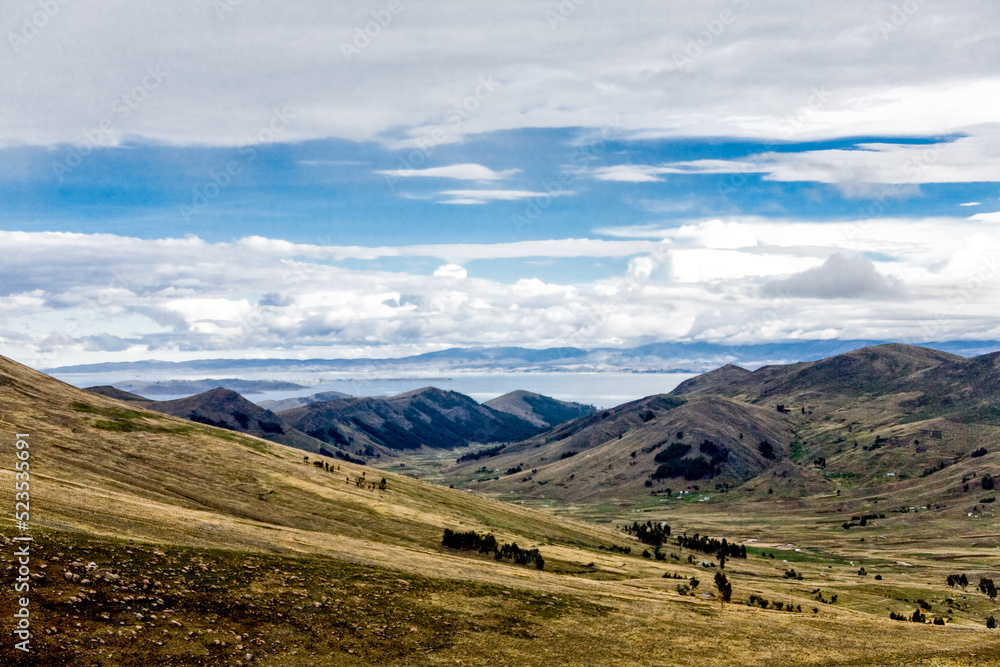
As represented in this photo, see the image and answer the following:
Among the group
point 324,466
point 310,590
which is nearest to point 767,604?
point 310,590

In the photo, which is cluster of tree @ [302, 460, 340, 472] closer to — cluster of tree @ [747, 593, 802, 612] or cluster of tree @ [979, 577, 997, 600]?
cluster of tree @ [747, 593, 802, 612]

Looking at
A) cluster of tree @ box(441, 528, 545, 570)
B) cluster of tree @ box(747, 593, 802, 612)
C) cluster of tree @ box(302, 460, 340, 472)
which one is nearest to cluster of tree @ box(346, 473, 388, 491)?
cluster of tree @ box(302, 460, 340, 472)

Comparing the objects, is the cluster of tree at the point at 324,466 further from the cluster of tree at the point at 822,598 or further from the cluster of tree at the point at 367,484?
the cluster of tree at the point at 822,598

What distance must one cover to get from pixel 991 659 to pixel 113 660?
51.4 meters

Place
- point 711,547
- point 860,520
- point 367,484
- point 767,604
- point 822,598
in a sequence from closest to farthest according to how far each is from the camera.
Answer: point 767,604
point 822,598
point 367,484
point 711,547
point 860,520

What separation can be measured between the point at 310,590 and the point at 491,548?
38.5 metres

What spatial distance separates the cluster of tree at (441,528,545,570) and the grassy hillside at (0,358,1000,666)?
1.67 meters

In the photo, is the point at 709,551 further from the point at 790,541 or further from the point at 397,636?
the point at 397,636

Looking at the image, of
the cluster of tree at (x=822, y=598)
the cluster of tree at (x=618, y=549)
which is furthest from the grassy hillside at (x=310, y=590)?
the cluster of tree at (x=618, y=549)

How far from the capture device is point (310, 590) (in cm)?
4312

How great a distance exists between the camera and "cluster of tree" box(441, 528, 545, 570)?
7619 cm

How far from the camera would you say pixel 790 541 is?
166 meters

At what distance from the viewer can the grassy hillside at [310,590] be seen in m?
35.4

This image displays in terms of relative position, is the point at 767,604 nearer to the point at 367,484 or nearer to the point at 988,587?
the point at 988,587
